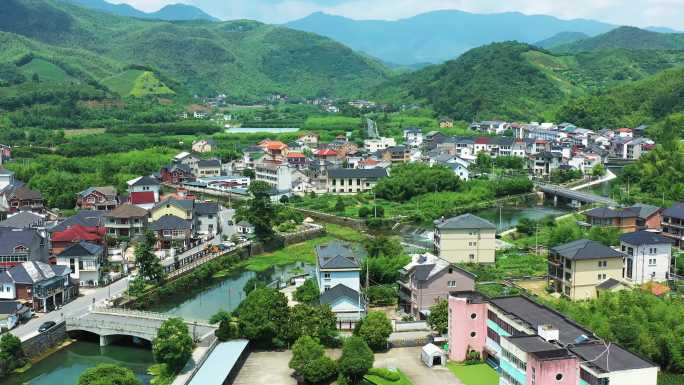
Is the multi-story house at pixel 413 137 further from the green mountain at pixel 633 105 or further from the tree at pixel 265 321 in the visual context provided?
the tree at pixel 265 321

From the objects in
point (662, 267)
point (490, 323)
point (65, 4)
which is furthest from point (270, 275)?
point (65, 4)

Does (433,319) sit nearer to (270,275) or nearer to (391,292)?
(391,292)

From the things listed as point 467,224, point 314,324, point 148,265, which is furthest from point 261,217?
point 314,324

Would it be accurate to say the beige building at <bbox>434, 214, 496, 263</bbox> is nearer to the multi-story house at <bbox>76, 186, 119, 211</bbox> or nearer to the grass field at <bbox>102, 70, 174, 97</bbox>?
the multi-story house at <bbox>76, 186, 119, 211</bbox>

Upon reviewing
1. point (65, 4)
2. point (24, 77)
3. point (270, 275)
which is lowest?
point (270, 275)

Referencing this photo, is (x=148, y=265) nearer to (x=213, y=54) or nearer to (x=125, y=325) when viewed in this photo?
(x=125, y=325)

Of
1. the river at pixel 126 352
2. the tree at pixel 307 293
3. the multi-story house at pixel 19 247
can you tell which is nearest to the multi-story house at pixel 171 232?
the river at pixel 126 352

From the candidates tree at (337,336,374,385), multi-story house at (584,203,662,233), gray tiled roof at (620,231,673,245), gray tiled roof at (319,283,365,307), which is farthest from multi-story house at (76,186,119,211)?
gray tiled roof at (620,231,673,245)
